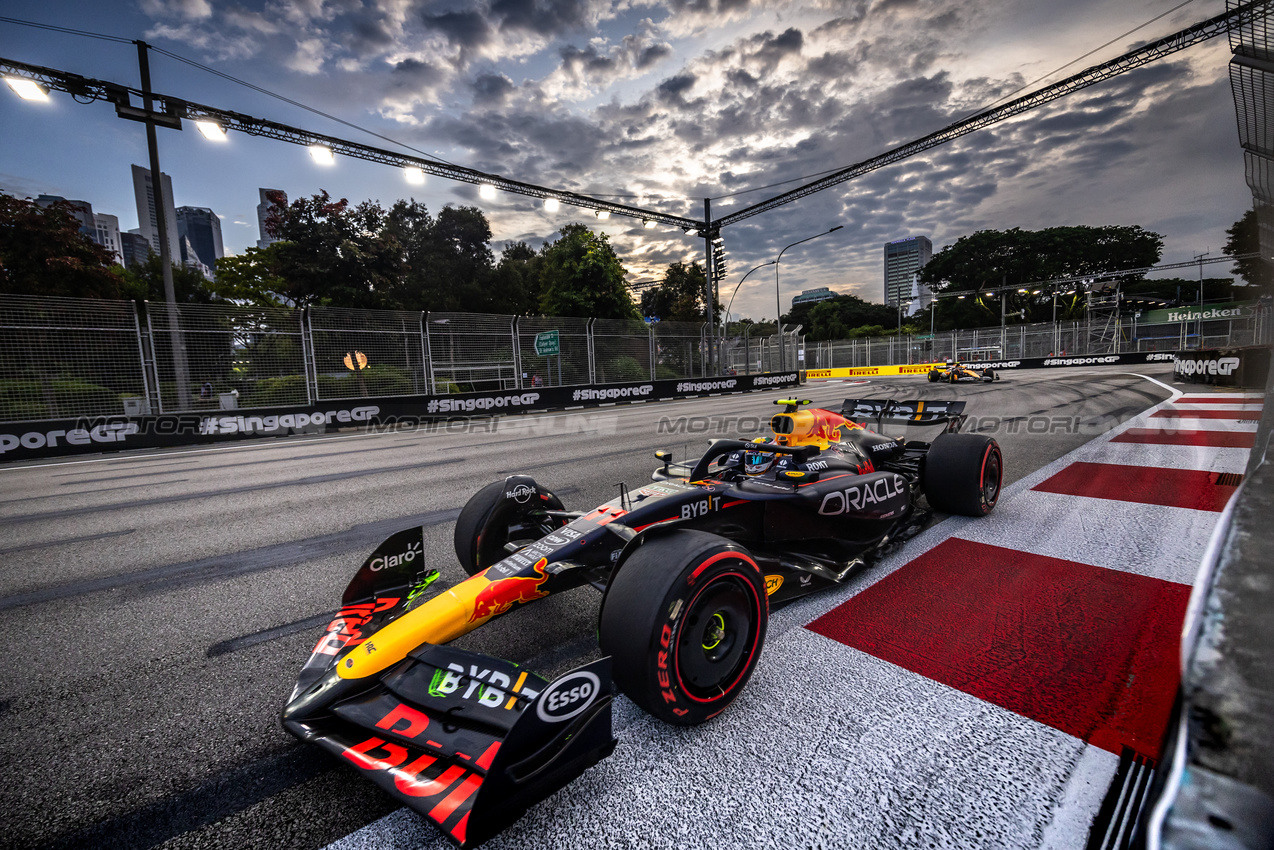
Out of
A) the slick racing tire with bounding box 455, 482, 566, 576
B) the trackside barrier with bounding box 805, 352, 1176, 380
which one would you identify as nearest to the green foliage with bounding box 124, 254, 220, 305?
the trackside barrier with bounding box 805, 352, 1176, 380

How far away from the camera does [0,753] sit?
1963 millimetres

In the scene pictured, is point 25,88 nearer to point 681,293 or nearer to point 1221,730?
point 1221,730

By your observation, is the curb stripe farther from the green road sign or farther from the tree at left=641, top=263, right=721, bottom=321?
the tree at left=641, top=263, right=721, bottom=321

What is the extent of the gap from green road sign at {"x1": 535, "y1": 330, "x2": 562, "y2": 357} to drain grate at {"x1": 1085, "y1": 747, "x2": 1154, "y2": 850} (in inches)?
642

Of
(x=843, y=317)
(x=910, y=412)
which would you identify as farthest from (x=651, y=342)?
(x=843, y=317)

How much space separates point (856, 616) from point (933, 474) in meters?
1.90

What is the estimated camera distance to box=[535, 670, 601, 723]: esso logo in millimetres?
1514

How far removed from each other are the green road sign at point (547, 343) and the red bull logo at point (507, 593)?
598 inches

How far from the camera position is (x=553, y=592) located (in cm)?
232

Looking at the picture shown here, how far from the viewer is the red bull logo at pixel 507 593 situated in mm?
2131

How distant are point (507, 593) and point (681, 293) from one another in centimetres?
5393

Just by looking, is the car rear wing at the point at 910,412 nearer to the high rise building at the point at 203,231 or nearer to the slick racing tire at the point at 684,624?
the slick racing tire at the point at 684,624

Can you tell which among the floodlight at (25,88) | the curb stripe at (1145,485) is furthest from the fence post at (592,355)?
the curb stripe at (1145,485)

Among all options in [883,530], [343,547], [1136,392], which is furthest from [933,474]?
[1136,392]
